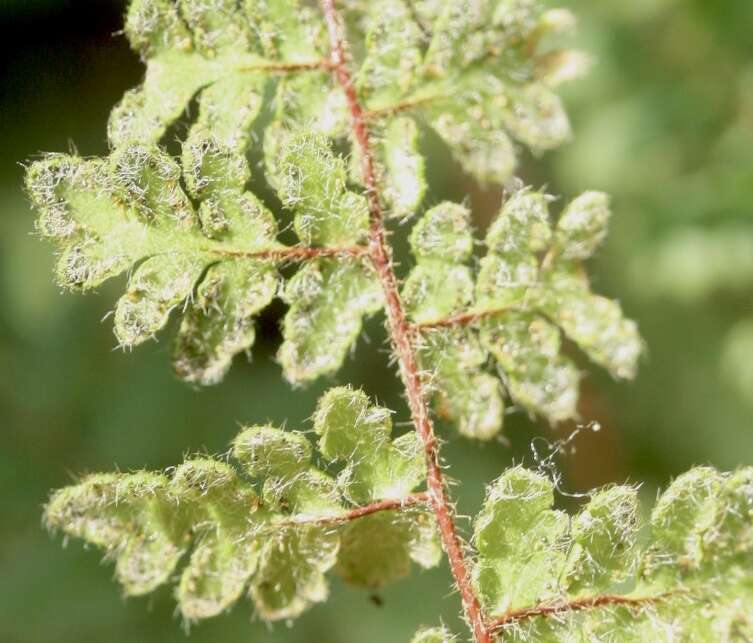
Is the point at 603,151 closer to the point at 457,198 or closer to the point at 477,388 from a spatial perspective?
the point at 457,198

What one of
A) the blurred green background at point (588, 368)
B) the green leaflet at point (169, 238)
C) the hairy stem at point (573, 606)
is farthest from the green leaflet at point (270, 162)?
the blurred green background at point (588, 368)

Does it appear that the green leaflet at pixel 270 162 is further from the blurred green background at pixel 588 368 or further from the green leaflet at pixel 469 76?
the blurred green background at pixel 588 368

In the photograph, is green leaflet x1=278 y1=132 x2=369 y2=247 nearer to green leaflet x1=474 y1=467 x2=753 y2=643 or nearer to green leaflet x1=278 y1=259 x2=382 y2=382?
green leaflet x1=278 y1=259 x2=382 y2=382

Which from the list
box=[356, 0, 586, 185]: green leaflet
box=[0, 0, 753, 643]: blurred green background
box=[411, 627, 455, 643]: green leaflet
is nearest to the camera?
box=[411, 627, 455, 643]: green leaflet

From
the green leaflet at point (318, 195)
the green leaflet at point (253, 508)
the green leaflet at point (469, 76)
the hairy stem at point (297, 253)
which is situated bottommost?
the green leaflet at point (253, 508)

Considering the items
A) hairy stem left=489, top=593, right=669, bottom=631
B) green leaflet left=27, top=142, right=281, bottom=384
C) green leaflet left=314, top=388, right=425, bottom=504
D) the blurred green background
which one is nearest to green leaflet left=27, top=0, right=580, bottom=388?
green leaflet left=27, top=142, right=281, bottom=384

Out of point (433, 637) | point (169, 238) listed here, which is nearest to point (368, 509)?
point (433, 637)
